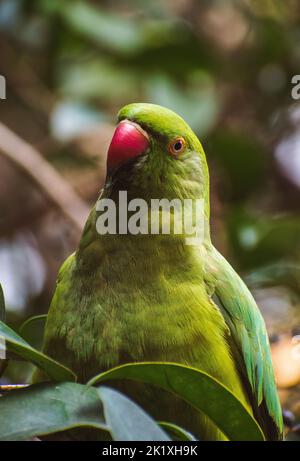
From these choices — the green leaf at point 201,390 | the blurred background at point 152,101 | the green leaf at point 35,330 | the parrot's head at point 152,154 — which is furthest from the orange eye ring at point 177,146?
the blurred background at point 152,101

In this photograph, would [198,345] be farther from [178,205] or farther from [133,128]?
[133,128]

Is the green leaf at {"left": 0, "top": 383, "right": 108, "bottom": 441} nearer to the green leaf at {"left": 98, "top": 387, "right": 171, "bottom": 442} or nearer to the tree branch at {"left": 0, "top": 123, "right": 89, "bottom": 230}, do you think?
the green leaf at {"left": 98, "top": 387, "right": 171, "bottom": 442}

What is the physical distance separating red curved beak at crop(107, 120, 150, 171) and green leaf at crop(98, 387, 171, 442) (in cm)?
57

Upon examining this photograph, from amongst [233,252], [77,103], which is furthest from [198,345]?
[77,103]

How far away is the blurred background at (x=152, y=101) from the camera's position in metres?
2.31

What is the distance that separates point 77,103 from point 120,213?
4.20 ft

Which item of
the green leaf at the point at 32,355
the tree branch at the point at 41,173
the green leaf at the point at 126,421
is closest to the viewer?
the green leaf at the point at 126,421

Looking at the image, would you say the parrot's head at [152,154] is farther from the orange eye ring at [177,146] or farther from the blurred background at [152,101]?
the blurred background at [152,101]

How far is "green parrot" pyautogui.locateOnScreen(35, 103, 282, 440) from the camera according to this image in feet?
4.30

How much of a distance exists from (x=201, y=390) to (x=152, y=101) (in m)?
1.81

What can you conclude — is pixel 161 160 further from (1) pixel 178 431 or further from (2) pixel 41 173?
(2) pixel 41 173

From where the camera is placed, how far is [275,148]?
3049 mm

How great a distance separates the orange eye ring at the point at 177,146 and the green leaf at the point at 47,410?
1.98 ft

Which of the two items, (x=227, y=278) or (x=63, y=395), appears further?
(x=227, y=278)
